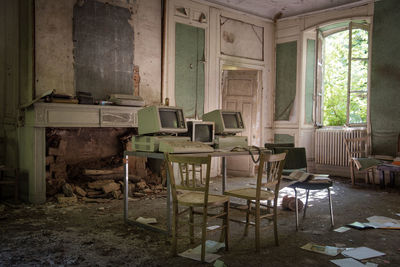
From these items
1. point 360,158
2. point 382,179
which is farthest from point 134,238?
point 382,179

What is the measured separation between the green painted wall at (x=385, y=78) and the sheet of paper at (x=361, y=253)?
4.26 meters

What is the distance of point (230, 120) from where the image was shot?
4.61m

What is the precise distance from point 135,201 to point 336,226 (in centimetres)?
279

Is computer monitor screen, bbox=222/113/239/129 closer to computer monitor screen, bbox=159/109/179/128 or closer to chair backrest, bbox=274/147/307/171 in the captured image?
chair backrest, bbox=274/147/307/171

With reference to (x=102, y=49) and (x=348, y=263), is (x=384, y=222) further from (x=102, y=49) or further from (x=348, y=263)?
(x=102, y=49)

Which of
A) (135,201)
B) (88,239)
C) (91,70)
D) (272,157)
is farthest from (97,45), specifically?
(272,157)

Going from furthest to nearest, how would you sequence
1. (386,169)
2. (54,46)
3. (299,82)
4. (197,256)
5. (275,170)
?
(299,82), (386,169), (54,46), (275,170), (197,256)

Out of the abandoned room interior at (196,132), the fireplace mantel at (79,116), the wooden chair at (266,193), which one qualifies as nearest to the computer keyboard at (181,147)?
the abandoned room interior at (196,132)

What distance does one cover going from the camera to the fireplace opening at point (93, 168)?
17.0 feet

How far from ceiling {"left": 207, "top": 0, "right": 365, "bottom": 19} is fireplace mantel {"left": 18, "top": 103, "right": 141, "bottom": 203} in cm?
390

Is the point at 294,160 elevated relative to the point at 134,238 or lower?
elevated

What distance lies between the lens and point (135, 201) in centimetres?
506

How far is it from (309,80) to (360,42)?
1.34m

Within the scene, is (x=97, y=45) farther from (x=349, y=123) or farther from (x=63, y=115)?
(x=349, y=123)
